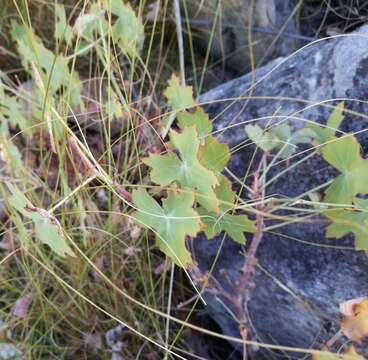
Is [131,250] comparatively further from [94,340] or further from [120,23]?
[120,23]

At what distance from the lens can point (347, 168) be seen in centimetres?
70

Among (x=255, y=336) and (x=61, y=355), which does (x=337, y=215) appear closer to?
(x=255, y=336)

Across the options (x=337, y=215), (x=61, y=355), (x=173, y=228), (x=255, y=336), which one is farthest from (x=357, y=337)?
(x=61, y=355)

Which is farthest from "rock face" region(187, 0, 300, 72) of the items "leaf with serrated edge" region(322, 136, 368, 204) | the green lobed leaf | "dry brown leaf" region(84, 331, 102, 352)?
"dry brown leaf" region(84, 331, 102, 352)

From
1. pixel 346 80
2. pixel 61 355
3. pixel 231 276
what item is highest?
pixel 346 80

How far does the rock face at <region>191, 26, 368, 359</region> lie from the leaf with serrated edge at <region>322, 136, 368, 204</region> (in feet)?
0.31

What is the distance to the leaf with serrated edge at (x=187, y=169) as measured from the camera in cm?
65

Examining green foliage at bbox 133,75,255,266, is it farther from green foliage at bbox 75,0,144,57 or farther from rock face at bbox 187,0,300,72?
rock face at bbox 187,0,300,72

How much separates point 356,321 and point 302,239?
270mm

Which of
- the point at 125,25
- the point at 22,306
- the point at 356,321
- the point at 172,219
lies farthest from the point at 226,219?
the point at 22,306

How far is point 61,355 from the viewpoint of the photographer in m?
1.10

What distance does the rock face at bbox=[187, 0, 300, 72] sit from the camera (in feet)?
4.36

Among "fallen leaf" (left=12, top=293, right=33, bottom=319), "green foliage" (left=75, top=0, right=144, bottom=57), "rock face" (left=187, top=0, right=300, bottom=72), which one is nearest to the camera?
"green foliage" (left=75, top=0, right=144, bottom=57)

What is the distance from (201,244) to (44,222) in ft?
1.44
